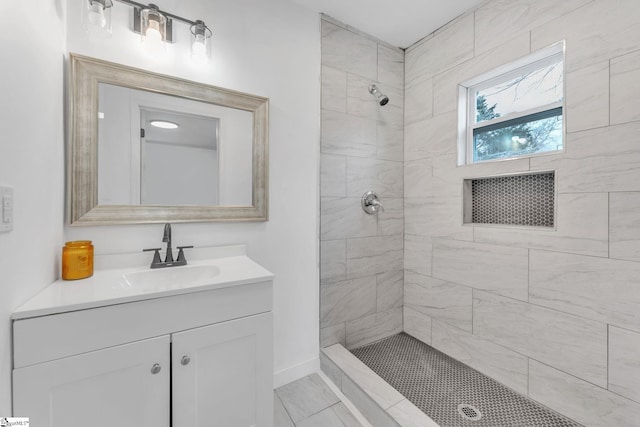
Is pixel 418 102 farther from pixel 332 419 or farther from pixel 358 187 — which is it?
pixel 332 419

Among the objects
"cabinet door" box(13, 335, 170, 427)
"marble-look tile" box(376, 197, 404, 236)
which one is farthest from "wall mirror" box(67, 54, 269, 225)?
"marble-look tile" box(376, 197, 404, 236)

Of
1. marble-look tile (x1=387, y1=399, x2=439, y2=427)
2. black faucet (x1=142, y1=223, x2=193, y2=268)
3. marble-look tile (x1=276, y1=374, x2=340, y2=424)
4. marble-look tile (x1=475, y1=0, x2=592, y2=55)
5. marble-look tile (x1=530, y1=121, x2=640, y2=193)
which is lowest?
marble-look tile (x1=276, y1=374, x2=340, y2=424)

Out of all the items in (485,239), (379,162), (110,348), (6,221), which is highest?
(379,162)

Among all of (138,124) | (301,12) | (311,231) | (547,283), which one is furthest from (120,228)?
(547,283)

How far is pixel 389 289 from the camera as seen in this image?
2205 mm

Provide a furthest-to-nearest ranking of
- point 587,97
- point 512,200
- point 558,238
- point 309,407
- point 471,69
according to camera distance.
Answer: point 471,69
point 512,200
point 309,407
point 558,238
point 587,97

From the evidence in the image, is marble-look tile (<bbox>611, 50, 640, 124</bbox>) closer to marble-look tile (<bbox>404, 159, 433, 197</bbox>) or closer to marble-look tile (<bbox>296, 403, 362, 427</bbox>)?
marble-look tile (<bbox>404, 159, 433, 197</bbox>)

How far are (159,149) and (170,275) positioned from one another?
0.66m

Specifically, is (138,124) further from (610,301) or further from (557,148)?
(610,301)

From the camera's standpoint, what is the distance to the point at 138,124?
1336mm

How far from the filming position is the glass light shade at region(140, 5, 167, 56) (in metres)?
1.28

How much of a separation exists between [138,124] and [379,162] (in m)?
1.61

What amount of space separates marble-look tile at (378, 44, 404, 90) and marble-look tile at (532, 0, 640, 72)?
0.98 metres

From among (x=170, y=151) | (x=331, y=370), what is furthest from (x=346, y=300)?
(x=170, y=151)
